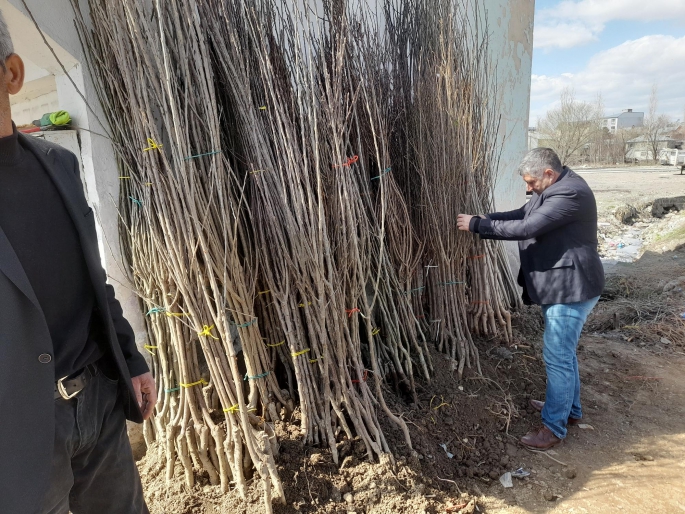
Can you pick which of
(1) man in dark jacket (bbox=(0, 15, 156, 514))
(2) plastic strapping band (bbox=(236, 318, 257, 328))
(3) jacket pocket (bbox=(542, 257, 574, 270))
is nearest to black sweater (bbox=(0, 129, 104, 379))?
(1) man in dark jacket (bbox=(0, 15, 156, 514))

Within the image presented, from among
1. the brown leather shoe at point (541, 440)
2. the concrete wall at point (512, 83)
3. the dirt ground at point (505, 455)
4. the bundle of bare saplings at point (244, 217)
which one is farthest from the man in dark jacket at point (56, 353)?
the concrete wall at point (512, 83)

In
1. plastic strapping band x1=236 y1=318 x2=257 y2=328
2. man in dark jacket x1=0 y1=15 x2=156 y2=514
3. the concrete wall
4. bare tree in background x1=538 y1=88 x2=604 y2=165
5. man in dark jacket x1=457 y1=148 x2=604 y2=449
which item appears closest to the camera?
man in dark jacket x1=0 y1=15 x2=156 y2=514

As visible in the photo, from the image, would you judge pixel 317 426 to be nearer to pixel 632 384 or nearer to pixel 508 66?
pixel 632 384

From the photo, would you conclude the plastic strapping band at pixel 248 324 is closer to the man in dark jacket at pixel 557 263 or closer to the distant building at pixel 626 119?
the man in dark jacket at pixel 557 263

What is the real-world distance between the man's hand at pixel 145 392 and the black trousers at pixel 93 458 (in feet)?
0.32

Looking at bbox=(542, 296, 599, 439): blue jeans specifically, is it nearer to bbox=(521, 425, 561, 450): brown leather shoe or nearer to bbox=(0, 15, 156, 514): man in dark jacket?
bbox=(521, 425, 561, 450): brown leather shoe

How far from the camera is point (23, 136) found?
1234 mm

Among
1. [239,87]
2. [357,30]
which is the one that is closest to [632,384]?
[357,30]

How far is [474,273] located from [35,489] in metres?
3.03

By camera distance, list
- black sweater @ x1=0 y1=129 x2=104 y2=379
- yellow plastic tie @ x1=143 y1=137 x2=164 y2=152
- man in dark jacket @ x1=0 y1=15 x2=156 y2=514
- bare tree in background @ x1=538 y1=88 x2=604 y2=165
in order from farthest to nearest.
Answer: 1. bare tree in background @ x1=538 y1=88 x2=604 y2=165
2. yellow plastic tie @ x1=143 y1=137 x2=164 y2=152
3. black sweater @ x1=0 y1=129 x2=104 y2=379
4. man in dark jacket @ x1=0 y1=15 x2=156 y2=514

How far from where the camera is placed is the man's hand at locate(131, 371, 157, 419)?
1535 millimetres

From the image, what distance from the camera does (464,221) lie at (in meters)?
2.93

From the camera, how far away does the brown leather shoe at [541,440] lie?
2570 mm

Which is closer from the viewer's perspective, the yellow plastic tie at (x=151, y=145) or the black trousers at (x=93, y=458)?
the black trousers at (x=93, y=458)
